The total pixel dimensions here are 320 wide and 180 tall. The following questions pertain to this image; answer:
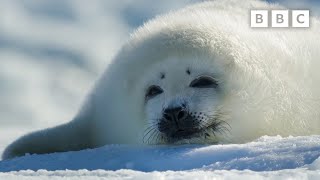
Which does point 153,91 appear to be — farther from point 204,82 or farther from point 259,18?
point 259,18

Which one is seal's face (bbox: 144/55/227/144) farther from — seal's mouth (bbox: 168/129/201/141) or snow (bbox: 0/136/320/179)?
snow (bbox: 0/136/320/179)

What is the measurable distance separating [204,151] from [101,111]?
2680 mm

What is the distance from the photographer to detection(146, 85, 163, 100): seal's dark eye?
221 inches

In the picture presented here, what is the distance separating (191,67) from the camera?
18.1 feet

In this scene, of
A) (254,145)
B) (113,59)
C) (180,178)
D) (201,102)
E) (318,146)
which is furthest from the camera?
(113,59)

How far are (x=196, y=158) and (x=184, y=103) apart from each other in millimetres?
1330

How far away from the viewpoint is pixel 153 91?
5.68 metres

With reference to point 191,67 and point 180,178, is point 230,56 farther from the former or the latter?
point 180,178

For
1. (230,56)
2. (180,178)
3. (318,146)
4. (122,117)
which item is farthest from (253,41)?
(180,178)

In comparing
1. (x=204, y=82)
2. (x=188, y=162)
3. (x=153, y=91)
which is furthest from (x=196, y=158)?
(x=153, y=91)

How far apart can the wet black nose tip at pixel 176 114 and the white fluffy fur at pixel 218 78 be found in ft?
0.32

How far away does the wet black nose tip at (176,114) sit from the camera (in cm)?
520

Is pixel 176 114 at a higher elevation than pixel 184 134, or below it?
higher

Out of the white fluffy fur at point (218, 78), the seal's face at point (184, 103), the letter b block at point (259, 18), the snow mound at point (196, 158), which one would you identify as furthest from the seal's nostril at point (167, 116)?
the letter b block at point (259, 18)
